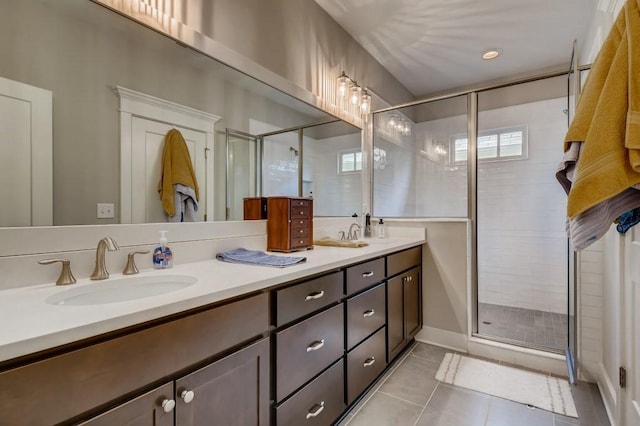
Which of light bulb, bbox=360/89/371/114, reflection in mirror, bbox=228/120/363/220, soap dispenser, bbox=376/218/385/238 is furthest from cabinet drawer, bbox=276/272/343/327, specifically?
light bulb, bbox=360/89/371/114

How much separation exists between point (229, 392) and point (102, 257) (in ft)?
2.12

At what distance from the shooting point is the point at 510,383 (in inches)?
75.0

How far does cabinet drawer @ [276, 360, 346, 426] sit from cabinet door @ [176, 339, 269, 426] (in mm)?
120

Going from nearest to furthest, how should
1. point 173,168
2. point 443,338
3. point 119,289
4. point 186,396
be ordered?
point 186,396, point 119,289, point 173,168, point 443,338

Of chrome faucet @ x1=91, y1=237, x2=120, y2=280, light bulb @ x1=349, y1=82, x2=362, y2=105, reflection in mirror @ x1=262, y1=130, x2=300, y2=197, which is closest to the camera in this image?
chrome faucet @ x1=91, y1=237, x2=120, y2=280

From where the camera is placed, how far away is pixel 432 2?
7.37 feet

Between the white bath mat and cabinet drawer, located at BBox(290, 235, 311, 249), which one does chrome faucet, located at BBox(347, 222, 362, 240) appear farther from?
the white bath mat

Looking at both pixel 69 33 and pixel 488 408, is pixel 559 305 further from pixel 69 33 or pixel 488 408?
pixel 69 33

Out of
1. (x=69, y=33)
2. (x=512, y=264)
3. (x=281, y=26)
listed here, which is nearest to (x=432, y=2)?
(x=281, y=26)

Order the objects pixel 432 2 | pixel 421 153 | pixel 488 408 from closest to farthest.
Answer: pixel 488 408 → pixel 432 2 → pixel 421 153

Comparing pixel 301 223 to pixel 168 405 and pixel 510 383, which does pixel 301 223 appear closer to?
pixel 168 405

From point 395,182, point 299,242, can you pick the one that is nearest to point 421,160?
point 395,182

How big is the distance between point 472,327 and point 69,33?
9.55 ft

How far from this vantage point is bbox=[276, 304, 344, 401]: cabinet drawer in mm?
1108
